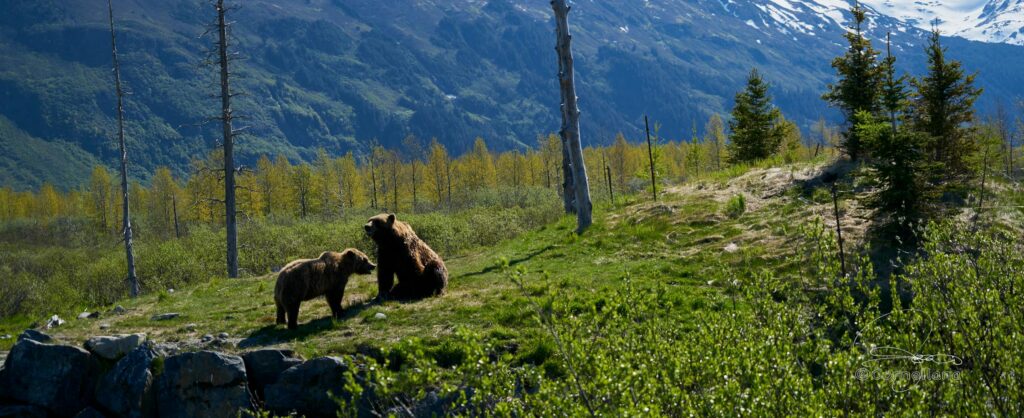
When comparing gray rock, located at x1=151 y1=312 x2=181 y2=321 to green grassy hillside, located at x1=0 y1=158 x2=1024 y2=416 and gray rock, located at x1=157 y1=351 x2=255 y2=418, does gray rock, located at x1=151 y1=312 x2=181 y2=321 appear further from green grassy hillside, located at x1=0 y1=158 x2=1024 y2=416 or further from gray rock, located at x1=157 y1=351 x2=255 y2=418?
gray rock, located at x1=157 y1=351 x2=255 y2=418

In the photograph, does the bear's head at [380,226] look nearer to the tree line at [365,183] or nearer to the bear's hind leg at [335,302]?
the bear's hind leg at [335,302]

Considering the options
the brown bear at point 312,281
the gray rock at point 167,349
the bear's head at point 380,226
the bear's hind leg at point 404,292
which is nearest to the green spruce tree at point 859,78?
the bear's hind leg at point 404,292

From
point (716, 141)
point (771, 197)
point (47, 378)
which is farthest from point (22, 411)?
point (716, 141)

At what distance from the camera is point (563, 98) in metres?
21.2

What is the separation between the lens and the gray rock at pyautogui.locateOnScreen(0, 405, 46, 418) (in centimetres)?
1066

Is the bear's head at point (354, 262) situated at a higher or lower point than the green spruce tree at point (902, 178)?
lower

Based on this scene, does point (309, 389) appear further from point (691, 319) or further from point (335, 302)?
point (691, 319)

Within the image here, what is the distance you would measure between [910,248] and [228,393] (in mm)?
12571

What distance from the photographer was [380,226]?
12.4m

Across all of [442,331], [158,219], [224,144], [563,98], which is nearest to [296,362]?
[442,331]

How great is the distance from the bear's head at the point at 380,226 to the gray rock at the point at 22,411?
596 cm

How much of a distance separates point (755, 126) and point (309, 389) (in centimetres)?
2669

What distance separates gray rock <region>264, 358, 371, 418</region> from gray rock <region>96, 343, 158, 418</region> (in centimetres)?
219

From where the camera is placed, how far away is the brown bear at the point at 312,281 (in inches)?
449
